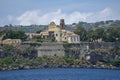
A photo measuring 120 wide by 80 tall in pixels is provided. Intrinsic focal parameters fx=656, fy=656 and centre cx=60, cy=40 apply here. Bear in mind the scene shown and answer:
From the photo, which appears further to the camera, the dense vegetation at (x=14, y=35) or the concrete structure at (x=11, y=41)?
the dense vegetation at (x=14, y=35)

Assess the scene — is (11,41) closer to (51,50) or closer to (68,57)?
(51,50)

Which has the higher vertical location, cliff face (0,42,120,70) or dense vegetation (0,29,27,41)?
dense vegetation (0,29,27,41)

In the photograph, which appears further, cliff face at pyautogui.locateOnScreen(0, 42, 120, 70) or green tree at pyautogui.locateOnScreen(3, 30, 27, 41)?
green tree at pyautogui.locateOnScreen(3, 30, 27, 41)

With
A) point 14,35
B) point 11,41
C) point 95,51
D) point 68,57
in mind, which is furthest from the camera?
point 14,35

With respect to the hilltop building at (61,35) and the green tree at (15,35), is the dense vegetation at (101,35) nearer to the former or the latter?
the hilltop building at (61,35)

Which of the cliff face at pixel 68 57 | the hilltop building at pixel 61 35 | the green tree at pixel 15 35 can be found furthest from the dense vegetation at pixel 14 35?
the cliff face at pixel 68 57

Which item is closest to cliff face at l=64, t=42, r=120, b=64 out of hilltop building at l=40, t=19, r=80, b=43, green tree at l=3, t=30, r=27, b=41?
hilltop building at l=40, t=19, r=80, b=43

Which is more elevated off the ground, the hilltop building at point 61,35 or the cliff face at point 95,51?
the hilltop building at point 61,35

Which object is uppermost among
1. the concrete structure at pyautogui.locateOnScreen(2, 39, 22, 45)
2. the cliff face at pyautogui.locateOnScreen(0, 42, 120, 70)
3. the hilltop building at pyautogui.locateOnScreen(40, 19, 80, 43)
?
the hilltop building at pyautogui.locateOnScreen(40, 19, 80, 43)

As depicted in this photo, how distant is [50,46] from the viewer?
130750 mm

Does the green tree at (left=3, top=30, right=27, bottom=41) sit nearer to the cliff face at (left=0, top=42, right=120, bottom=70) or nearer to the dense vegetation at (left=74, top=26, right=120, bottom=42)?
the cliff face at (left=0, top=42, right=120, bottom=70)

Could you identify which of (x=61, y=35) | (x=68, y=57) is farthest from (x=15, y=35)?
(x=68, y=57)

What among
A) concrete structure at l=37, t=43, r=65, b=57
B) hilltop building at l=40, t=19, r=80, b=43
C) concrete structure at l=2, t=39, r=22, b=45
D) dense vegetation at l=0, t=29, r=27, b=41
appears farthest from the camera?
dense vegetation at l=0, t=29, r=27, b=41

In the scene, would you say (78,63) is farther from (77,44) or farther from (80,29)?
(80,29)
